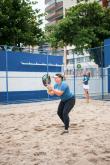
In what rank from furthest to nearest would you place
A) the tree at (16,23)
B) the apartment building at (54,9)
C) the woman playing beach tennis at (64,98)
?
the apartment building at (54,9), the tree at (16,23), the woman playing beach tennis at (64,98)

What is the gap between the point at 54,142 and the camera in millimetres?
9297

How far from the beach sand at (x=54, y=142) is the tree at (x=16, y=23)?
1586cm

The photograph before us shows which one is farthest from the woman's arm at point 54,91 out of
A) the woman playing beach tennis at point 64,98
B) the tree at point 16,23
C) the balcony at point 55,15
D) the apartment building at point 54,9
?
the balcony at point 55,15

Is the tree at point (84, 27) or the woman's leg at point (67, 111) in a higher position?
the tree at point (84, 27)

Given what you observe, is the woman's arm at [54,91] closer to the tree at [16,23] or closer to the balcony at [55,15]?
the tree at [16,23]

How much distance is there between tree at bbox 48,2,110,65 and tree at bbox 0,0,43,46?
28.3ft

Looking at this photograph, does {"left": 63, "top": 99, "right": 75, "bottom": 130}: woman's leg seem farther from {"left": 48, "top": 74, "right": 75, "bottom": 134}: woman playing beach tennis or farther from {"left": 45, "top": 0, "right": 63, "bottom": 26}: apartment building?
{"left": 45, "top": 0, "right": 63, "bottom": 26}: apartment building

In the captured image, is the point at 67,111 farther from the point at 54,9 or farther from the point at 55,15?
the point at 54,9

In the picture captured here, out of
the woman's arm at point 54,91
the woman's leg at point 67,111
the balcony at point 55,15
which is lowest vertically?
the woman's leg at point 67,111

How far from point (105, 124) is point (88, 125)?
48 centimetres

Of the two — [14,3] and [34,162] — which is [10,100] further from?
[34,162]

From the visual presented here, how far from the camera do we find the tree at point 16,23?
28703 millimetres

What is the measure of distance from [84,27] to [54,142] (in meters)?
31.6

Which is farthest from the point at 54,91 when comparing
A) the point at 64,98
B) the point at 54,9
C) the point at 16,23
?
the point at 54,9
